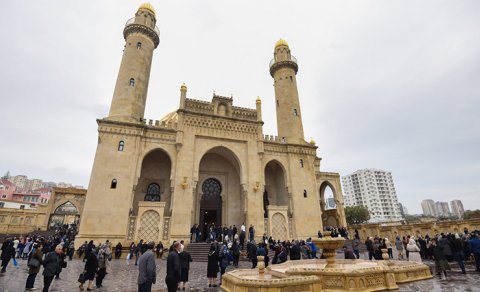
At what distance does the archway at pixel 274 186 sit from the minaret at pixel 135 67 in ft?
42.8

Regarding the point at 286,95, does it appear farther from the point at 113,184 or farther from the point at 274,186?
the point at 113,184

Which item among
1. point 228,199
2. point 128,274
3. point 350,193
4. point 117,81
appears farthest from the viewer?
point 350,193

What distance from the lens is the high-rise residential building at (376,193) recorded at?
117125 mm

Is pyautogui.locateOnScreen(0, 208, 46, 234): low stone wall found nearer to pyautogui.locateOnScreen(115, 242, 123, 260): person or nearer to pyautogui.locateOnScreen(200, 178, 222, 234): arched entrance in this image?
pyautogui.locateOnScreen(115, 242, 123, 260): person

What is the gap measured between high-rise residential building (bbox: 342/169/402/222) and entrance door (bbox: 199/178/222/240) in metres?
114

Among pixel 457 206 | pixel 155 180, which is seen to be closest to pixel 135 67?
pixel 155 180

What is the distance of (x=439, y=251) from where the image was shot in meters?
8.42

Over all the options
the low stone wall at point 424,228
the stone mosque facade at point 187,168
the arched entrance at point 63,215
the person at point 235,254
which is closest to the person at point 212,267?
the person at point 235,254

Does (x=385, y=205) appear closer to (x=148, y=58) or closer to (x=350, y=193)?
(x=350, y=193)

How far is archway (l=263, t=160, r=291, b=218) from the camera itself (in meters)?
23.4

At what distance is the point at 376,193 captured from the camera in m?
118

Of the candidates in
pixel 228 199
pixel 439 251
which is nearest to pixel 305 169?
pixel 228 199

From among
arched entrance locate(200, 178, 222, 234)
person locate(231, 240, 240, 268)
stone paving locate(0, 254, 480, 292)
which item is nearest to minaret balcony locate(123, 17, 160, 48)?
arched entrance locate(200, 178, 222, 234)

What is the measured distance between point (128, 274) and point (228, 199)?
12.1 m
